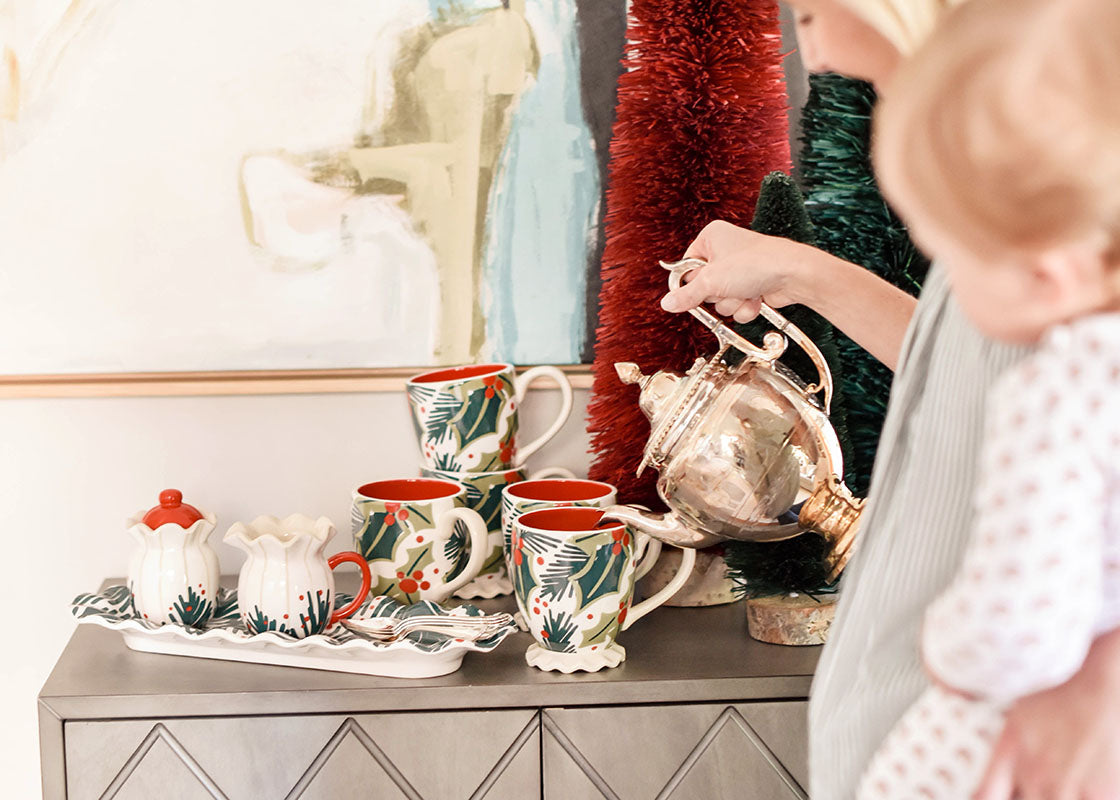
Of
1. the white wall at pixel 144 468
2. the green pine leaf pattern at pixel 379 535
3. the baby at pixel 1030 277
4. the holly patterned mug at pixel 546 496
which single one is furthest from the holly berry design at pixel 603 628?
the baby at pixel 1030 277

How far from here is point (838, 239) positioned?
101 cm

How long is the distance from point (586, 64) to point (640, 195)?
0.64 ft

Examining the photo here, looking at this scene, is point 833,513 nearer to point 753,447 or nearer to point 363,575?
point 753,447

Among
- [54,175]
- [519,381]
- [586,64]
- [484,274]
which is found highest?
[586,64]

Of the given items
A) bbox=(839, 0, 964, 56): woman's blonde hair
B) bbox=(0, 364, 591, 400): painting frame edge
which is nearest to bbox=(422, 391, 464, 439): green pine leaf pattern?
bbox=(0, 364, 591, 400): painting frame edge

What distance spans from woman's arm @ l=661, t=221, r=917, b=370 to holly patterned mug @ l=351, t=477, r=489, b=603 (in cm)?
34

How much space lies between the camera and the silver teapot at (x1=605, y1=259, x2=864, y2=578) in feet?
2.72

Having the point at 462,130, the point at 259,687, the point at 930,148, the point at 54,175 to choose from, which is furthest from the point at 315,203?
the point at 930,148

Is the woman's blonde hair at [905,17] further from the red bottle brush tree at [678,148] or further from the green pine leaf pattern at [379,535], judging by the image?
the green pine leaf pattern at [379,535]

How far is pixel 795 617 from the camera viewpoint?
0.96m

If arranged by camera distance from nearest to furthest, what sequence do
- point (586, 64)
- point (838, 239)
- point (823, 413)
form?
point (823, 413)
point (838, 239)
point (586, 64)

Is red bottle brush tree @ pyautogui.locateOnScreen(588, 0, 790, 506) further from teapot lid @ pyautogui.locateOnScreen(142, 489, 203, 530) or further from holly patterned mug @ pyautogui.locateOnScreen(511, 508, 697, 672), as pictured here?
teapot lid @ pyautogui.locateOnScreen(142, 489, 203, 530)

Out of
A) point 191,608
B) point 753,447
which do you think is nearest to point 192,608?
point 191,608

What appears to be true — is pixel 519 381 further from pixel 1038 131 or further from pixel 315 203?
pixel 1038 131
